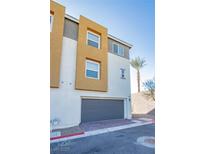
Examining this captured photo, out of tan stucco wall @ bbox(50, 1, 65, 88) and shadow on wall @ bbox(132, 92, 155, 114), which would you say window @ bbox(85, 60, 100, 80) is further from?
shadow on wall @ bbox(132, 92, 155, 114)

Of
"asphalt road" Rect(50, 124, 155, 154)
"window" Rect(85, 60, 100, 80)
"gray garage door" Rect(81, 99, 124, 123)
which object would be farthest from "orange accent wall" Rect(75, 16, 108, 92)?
"asphalt road" Rect(50, 124, 155, 154)

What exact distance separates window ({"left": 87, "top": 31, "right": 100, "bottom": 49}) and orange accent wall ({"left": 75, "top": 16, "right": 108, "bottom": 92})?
0.28m

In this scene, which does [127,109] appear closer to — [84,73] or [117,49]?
[84,73]

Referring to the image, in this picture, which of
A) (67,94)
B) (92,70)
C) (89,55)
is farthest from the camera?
(92,70)

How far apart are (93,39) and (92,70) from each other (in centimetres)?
256

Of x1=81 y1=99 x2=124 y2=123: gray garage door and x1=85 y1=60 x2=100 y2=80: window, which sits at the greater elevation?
x1=85 y1=60 x2=100 y2=80: window

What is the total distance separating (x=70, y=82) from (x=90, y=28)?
4.52m

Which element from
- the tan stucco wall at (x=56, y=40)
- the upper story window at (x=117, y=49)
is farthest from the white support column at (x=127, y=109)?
the tan stucco wall at (x=56, y=40)

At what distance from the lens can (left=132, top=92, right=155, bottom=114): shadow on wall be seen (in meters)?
15.6

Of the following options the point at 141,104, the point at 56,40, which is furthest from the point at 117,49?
the point at 141,104

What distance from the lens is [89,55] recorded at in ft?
30.2
